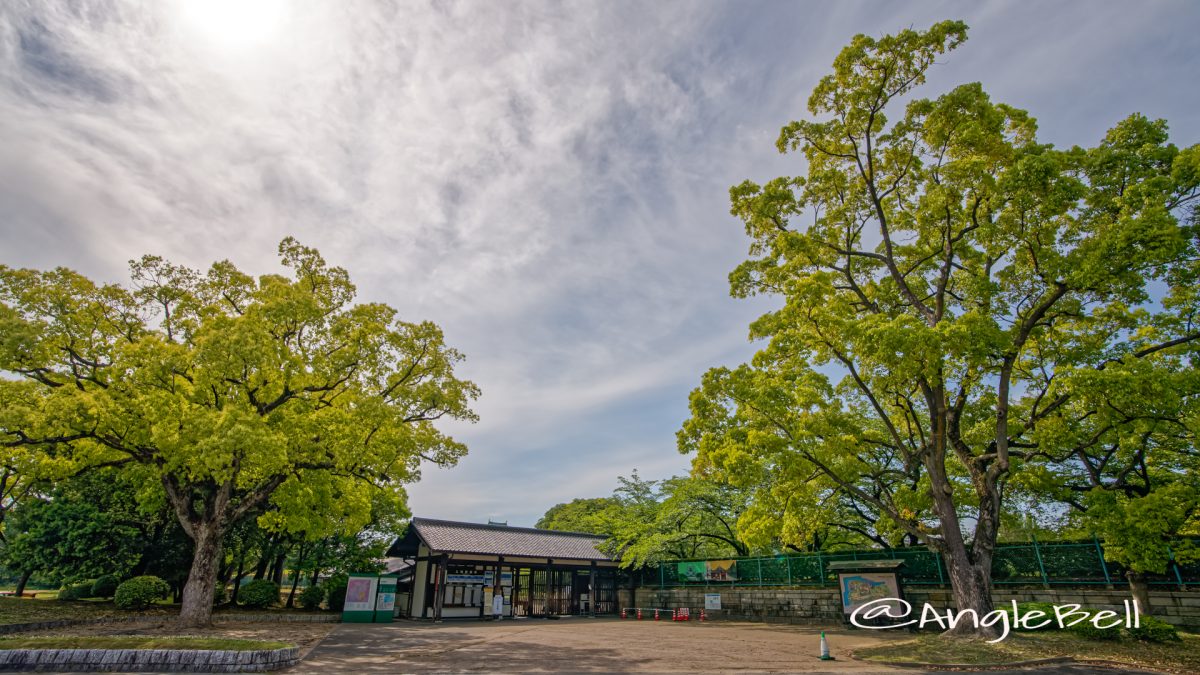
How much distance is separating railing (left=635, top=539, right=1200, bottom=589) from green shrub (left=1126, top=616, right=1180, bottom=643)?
254 cm

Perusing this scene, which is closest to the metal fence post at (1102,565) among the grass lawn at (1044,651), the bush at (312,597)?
the grass lawn at (1044,651)

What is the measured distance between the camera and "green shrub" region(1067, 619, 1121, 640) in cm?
1109

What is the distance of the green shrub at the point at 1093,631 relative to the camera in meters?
11.1

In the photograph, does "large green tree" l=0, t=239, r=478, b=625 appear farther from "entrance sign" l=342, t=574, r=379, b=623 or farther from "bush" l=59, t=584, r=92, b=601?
"bush" l=59, t=584, r=92, b=601

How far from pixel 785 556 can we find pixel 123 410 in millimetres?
20754

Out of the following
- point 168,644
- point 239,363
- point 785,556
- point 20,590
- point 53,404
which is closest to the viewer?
point 168,644

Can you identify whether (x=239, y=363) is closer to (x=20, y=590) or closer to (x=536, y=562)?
(x=536, y=562)

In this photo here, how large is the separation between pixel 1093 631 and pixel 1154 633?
0.94m

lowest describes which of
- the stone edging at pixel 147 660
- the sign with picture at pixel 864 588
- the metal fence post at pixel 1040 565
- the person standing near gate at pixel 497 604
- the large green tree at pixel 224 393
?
the person standing near gate at pixel 497 604

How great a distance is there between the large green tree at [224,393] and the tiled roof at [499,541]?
6186 millimetres

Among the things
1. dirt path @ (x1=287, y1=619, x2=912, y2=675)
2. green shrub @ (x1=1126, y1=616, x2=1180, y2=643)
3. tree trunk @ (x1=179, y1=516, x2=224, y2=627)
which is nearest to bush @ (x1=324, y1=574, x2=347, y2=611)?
dirt path @ (x1=287, y1=619, x2=912, y2=675)

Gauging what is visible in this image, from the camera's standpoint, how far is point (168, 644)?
980 cm

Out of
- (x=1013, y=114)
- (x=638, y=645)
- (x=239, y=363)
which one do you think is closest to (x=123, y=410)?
(x=239, y=363)

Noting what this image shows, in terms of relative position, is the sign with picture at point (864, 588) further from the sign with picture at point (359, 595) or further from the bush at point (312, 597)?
the bush at point (312, 597)
